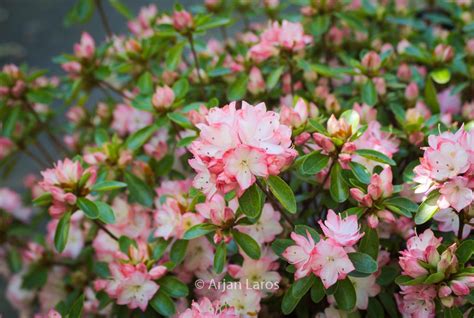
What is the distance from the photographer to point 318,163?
1014 millimetres

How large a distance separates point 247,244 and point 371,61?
53cm

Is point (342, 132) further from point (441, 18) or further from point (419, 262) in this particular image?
point (441, 18)

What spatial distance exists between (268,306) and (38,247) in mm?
681

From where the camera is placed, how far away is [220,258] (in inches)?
41.0

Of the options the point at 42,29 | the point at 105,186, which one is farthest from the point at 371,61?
the point at 42,29

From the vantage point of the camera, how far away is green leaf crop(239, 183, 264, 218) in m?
0.92

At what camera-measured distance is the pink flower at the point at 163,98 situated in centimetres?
126

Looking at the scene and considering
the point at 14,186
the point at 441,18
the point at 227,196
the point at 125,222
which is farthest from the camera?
the point at 14,186

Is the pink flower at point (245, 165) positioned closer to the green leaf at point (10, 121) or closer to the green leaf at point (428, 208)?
the green leaf at point (428, 208)

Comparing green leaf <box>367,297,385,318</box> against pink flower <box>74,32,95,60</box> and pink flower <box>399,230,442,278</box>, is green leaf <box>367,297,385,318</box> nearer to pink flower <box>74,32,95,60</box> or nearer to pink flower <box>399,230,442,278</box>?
pink flower <box>399,230,442,278</box>

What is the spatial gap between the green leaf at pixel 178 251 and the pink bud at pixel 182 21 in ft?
1.68

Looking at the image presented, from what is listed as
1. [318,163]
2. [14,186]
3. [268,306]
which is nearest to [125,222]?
[268,306]

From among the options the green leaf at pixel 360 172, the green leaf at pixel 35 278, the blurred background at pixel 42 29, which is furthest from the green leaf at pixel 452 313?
the blurred background at pixel 42 29

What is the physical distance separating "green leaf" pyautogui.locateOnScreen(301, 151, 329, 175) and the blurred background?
2.52 metres
